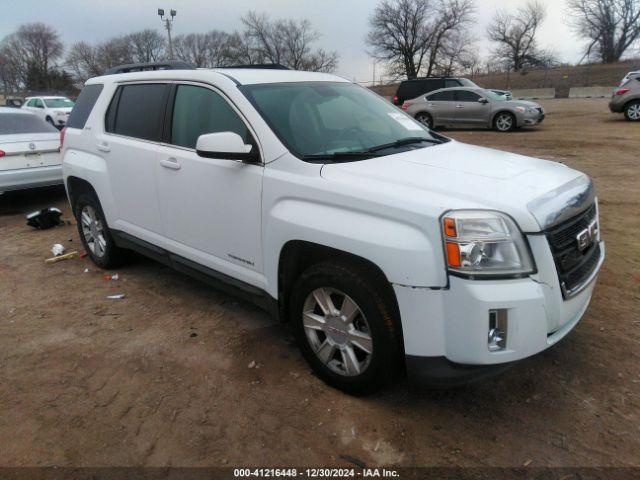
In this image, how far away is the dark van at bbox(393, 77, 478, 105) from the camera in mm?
18938

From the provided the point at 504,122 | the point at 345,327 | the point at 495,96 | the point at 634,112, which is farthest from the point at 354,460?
the point at 634,112

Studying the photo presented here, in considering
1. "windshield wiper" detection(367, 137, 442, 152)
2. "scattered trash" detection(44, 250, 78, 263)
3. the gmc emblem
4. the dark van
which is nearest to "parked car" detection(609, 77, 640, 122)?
the dark van

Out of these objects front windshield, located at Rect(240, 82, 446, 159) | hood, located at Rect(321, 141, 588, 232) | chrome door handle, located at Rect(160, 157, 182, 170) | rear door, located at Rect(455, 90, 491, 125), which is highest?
front windshield, located at Rect(240, 82, 446, 159)

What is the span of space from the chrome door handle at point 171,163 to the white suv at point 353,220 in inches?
0.6

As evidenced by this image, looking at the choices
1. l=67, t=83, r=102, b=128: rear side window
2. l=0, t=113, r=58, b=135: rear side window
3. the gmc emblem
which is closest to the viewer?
the gmc emblem

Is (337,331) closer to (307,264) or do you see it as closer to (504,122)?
(307,264)

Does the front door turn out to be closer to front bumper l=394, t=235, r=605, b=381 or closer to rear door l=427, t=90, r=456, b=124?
front bumper l=394, t=235, r=605, b=381

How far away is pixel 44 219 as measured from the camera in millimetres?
7027

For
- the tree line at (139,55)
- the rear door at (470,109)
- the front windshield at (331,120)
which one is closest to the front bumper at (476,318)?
the front windshield at (331,120)

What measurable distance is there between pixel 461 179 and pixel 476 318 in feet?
2.58

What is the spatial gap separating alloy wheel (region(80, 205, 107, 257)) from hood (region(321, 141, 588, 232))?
3166mm

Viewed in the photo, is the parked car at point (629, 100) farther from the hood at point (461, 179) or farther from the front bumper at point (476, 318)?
the front bumper at point (476, 318)

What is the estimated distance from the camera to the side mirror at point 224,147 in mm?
3061

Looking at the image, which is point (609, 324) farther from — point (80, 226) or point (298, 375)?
point (80, 226)
